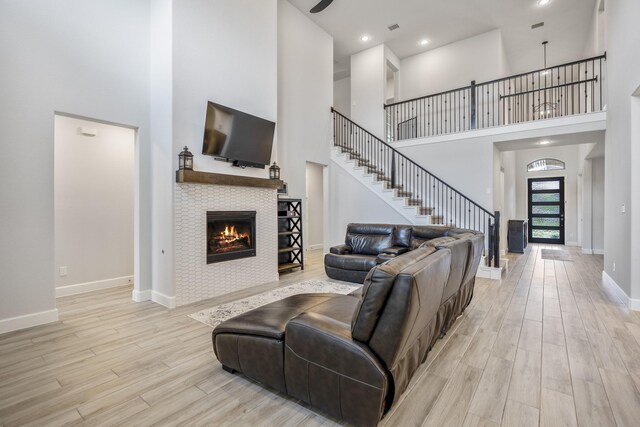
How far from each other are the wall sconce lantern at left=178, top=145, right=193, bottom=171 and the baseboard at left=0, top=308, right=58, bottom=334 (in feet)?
6.94

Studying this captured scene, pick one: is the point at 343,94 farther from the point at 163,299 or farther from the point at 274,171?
the point at 163,299

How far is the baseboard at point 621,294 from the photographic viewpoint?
141 inches

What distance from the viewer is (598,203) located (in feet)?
25.9

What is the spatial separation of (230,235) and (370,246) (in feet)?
8.34

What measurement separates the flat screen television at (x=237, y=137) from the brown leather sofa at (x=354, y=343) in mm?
2701

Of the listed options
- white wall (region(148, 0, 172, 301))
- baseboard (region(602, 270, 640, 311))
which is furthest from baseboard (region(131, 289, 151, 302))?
baseboard (region(602, 270, 640, 311))

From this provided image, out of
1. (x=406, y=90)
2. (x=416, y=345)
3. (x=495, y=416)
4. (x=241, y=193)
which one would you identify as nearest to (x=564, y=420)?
(x=495, y=416)

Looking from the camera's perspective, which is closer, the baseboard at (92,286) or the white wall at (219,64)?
Answer: the white wall at (219,64)

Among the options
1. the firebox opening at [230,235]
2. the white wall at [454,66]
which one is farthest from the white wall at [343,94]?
the firebox opening at [230,235]

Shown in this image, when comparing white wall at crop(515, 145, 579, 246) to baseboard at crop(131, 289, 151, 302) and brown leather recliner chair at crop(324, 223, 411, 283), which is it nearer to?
brown leather recliner chair at crop(324, 223, 411, 283)

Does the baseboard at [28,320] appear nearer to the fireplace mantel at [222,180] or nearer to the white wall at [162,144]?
the white wall at [162,144]

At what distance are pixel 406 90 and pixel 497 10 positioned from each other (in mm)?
2963

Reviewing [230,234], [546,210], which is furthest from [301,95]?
[546,210]

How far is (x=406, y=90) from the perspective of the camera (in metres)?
9.30
